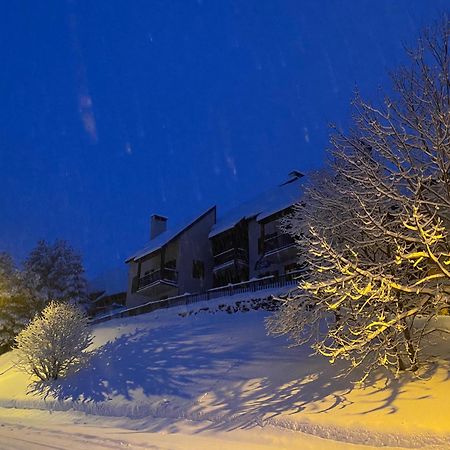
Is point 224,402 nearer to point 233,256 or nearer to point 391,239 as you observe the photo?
point 391,239

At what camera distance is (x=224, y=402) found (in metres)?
12.6

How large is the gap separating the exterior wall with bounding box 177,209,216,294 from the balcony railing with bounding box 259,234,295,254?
8.36 m

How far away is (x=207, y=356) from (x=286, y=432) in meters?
7.48

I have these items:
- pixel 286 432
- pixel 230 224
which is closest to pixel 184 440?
pixel 286 432

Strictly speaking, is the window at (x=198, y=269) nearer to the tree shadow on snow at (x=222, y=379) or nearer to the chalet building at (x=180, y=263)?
the chalet building at (x=180, y=263)

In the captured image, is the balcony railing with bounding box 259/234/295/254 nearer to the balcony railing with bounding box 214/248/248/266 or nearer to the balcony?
the balcony railing with bounding box 214/248/248/266

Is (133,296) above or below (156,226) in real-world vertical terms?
below

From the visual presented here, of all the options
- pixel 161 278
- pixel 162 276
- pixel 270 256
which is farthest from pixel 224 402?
pixel 162 276

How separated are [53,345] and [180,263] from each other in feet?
58.1

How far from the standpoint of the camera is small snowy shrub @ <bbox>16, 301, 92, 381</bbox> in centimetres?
1923

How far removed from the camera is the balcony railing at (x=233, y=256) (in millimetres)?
33219

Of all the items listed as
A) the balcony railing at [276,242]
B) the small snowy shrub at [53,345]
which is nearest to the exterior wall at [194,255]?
the balcony railing at [276,242]

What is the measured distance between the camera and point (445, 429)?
27.6 feet

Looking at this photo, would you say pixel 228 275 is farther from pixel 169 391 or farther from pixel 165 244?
pixel 169 391
